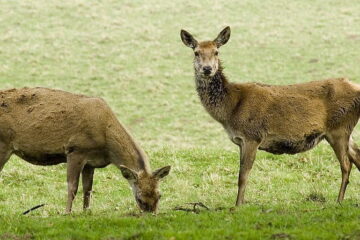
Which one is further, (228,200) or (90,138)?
(228,200)

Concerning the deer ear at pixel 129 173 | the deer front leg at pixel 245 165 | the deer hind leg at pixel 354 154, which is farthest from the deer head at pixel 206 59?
the deer hind leg at pixel 354 154

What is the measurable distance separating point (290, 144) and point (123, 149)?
9.93 feet

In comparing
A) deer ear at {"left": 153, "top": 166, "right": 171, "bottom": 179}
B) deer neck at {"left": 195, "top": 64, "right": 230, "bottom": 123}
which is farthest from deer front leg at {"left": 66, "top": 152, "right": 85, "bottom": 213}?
deer neck at {"left": 195, "top": 64, "right": 230, "bottom": 123}

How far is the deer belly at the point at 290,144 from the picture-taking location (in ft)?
40.9

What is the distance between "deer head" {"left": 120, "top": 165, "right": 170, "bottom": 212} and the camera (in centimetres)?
1104

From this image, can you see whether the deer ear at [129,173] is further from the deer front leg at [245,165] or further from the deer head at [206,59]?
the deer head at [206,59]

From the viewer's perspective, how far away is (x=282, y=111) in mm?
12555

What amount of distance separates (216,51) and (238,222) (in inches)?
167

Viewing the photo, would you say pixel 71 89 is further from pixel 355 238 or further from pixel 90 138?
pixel 355 238

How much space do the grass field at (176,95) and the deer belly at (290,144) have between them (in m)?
0.90

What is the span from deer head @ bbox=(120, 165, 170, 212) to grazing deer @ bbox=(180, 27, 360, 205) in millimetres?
1771

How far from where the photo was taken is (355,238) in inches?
325

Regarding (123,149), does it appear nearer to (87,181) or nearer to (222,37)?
(87,181)

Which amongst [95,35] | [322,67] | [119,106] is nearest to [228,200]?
[119,106]
